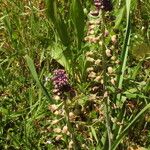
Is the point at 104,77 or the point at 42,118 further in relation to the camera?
the point at 42,118

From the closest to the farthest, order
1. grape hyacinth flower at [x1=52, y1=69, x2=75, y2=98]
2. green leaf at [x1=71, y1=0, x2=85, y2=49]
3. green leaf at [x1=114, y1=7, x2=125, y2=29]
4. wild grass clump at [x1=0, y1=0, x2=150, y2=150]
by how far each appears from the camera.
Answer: grape hyacinth flower at [x1=52, y1=69, x2=75, y2=98] < wild grass clump at [x1=0, y1=0, x2=150, y2=150] < green leaf at [x1=71, y1=0, x2=85, y2=49] < green leaf at [x1=114, y1=7, x2=125, y2=29]

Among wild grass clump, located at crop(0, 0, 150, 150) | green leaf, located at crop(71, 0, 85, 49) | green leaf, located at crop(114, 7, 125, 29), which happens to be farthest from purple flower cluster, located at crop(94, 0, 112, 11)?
green leaf, located at crop(114, 7, 125, 29)

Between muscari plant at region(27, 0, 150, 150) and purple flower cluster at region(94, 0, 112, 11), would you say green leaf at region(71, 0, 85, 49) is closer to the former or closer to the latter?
muscari plant at region(27, 0, 150, 150)

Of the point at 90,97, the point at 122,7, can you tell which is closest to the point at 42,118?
the point at 90,97

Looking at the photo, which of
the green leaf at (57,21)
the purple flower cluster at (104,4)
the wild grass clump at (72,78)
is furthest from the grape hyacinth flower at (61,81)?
the green leaf at (57,21)

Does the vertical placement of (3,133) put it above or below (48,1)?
below

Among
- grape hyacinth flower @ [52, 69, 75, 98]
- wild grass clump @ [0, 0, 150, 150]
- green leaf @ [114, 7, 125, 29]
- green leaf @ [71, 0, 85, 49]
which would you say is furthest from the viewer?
green leaf @ [114, 7, 125, 29]

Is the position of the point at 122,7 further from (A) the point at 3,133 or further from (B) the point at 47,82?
(A) the point at 3,133

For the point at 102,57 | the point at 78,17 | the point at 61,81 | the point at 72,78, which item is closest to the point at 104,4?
the point at 102,57
